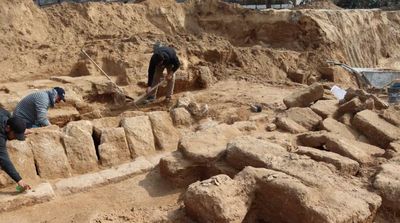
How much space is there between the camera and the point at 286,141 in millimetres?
4527

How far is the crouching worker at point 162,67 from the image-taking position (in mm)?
7129

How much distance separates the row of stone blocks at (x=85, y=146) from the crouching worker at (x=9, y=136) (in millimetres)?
277

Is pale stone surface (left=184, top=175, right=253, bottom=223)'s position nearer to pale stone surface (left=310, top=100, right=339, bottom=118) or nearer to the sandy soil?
the sandy soil

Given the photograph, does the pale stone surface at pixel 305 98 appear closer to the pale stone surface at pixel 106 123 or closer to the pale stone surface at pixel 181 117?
the pale stone surface at pixel 181 117

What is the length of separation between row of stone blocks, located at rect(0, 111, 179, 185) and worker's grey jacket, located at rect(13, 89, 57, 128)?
2.33ft

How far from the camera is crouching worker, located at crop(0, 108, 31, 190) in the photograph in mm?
3586

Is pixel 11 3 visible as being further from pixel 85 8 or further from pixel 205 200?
pixel 205 200

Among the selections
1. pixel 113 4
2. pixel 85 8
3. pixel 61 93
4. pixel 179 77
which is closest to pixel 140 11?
pixel 113 4

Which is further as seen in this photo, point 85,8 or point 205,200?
point 85,8

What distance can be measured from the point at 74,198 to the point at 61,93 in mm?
2043

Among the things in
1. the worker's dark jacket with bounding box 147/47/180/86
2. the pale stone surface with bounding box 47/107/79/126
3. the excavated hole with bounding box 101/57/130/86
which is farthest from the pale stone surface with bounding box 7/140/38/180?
the excavated hole with bounding box 101/57/130/86

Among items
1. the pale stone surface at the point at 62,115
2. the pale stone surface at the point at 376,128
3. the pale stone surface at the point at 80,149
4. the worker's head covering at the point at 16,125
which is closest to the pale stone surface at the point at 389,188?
the pale stone surface at the point at 376,128

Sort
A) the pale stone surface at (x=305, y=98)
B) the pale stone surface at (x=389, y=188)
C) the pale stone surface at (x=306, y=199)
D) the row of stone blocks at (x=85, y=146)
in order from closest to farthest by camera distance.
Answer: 1. the pale stone surface at (x=306, y=199)
2. the pale stone surface at (x=389, y=188)
3. the row of stone blocks at (x=85, y=146)
4. the pale stone surface at (x=305, y=98)

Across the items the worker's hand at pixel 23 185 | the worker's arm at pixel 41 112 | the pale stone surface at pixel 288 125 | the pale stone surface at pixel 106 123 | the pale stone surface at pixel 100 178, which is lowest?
the pale stone surface at pixel 100 178
